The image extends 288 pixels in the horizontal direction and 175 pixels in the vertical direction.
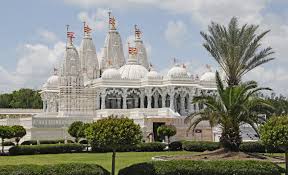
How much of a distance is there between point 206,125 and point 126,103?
15.5 m

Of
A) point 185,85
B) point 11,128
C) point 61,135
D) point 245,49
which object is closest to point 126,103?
point 185,85

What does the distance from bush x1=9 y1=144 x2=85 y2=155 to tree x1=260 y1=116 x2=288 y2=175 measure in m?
20.1

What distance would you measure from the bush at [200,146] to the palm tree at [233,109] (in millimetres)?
7663

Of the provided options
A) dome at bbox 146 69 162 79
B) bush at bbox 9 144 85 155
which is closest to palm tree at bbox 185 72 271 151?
bush at bbox 9 144 85 155

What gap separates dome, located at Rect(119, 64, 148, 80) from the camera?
68262 millimetres

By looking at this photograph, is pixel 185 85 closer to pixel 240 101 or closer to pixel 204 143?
pixel 204 143

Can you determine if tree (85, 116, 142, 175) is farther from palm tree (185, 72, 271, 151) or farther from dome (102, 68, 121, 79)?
dome (102, 68, 121, 79)

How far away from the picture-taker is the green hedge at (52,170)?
18.3 meters

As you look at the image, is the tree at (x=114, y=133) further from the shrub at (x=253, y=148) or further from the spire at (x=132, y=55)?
the spire at (x=132, y=55)

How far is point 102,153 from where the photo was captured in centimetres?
3822

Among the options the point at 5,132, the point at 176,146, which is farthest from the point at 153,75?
the point at 5,132

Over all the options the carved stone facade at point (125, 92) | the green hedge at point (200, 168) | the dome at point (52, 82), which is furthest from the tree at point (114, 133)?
the dome at point (52, 82)

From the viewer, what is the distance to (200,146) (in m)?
38.6

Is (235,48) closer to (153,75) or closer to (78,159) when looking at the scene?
(78,159)
